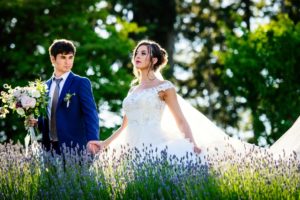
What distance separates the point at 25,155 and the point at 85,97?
3.17 ft

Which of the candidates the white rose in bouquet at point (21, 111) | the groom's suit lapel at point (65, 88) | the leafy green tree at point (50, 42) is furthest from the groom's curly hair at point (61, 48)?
the leafy green tree at point (50, 42)

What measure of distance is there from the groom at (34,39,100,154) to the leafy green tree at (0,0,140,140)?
9094 mm

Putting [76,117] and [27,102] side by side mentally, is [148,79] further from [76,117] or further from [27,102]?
[27,102]

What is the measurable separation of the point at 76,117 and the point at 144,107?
0.63m

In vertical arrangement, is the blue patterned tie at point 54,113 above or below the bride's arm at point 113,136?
above

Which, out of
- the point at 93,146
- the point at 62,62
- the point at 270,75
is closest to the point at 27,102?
the point at 62,62

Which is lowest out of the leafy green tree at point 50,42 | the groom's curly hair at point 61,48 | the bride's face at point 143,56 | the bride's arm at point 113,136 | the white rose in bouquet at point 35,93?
the bride's arm at point 113,136

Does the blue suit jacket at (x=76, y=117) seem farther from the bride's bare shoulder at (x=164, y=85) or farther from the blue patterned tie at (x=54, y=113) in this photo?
the bride's bare shoulder at (x=164, y=85)

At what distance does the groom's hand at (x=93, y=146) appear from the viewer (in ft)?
19.7

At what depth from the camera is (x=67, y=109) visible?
6.36 m

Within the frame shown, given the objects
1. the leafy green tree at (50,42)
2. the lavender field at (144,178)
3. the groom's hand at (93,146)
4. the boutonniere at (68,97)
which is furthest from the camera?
the leafy green tree at (50,42)

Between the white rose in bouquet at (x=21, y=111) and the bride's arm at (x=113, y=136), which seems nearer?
the bride's arm at (x=113, y=136)

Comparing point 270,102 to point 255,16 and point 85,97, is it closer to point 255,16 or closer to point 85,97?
point 85,97

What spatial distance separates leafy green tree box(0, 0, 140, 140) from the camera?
1589cm
